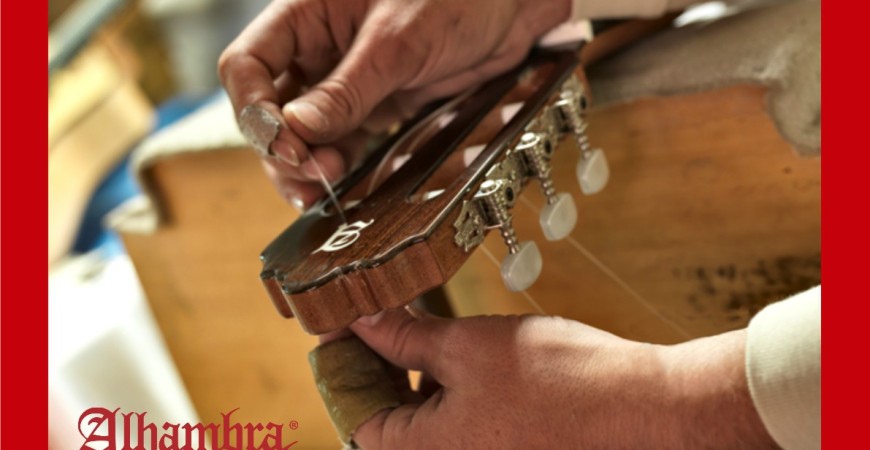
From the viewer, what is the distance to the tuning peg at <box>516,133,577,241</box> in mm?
544

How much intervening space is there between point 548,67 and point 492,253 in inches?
6.7

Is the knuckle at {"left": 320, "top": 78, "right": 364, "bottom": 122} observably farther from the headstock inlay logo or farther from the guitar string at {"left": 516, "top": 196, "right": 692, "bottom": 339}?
the guitar string at {"left": 516, "top": 196, "right": 692, "bottom": 339}

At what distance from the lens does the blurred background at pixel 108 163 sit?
1009mm

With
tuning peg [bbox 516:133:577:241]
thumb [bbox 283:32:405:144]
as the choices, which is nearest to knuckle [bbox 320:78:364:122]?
thumb [bbox 283:32:405:144]

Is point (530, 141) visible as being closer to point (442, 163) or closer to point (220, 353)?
point (442, 163)

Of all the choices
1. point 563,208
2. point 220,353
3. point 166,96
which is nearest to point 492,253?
point 563,208

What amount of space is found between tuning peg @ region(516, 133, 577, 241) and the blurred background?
1.65ft

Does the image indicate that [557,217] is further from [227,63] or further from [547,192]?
[227,63]

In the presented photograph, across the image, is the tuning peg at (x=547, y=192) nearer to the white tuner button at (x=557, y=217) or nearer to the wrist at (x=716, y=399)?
the white tuner button at (x=557, y=217)

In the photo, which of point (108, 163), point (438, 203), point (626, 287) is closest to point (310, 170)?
point (438, 203)

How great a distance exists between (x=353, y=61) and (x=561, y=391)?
28cm

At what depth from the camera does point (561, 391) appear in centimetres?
46

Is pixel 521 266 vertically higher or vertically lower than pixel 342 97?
lower
